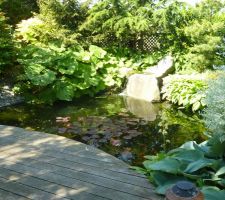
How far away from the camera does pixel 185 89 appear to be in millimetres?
7773

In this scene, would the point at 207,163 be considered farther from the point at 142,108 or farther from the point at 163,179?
the point at 142,108

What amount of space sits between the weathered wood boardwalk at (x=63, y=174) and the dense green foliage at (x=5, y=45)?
4101 millimetres

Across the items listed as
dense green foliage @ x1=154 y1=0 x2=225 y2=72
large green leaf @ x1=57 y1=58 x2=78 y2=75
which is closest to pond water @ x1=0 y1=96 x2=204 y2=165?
large green leaf @ x1=57 y1=58 x2=78 y2=75

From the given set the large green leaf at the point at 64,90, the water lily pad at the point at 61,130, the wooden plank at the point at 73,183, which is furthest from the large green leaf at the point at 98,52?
the wooden plank at the point at 73,183

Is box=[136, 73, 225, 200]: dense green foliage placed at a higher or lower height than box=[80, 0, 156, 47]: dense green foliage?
lower

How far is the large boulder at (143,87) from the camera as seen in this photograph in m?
8.43

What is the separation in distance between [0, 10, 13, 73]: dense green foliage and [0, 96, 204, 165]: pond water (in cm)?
117

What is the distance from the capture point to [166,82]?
8.52 m

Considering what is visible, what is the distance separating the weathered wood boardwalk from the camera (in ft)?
10.3

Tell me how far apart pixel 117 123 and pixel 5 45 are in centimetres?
342

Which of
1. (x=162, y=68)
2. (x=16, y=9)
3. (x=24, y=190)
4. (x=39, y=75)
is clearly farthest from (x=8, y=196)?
(x=16, y=9)

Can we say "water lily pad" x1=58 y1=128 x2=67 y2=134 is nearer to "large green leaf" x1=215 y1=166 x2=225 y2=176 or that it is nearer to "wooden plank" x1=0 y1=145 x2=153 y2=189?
"wooden plank" x1=0 y1=145 x2=153 y2=189

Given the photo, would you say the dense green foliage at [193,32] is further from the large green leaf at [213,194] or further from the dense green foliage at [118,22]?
the large green leaf at [213,194]

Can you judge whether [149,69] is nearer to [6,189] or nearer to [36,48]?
[36,48]
